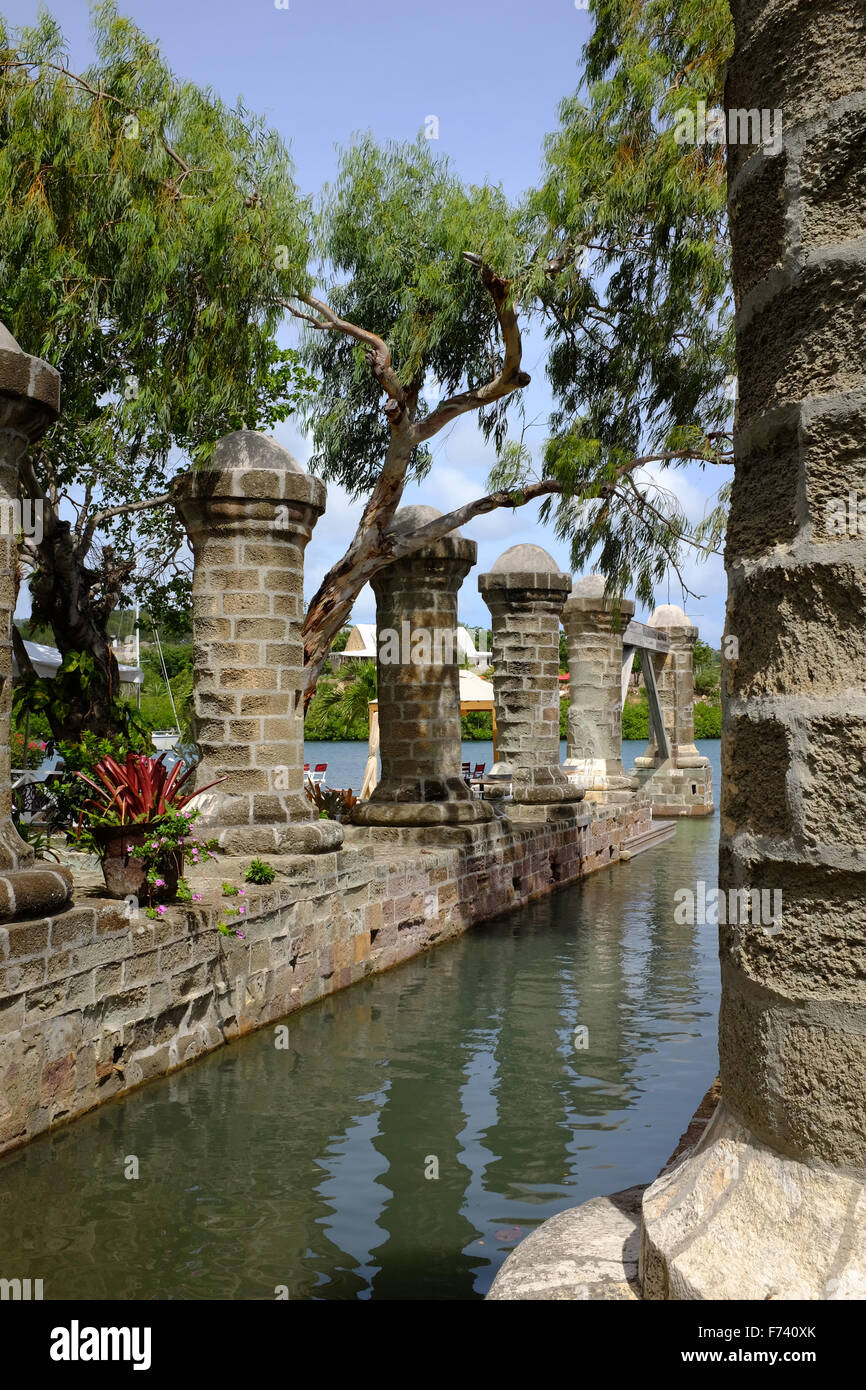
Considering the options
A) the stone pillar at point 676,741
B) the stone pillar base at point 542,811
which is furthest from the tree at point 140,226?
the stone pillar at point 676,741

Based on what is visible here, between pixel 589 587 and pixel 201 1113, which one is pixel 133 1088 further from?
pixel 589 587

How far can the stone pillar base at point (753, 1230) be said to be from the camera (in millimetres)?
1954

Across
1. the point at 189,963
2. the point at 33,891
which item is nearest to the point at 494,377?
the point at 189,963

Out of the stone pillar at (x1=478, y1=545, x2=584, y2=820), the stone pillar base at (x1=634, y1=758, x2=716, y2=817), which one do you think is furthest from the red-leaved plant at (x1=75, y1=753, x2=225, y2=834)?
the stone pillar base at (x1=634, y1=758, x2=716, y2=817)

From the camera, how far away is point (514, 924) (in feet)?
38.3

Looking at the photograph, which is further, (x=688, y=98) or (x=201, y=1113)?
(x=688, y=98)

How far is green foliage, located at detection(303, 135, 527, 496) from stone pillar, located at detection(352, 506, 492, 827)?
1.51 metres

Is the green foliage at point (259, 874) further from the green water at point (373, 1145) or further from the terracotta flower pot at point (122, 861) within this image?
the terracotta flower pot at point (122, 861)

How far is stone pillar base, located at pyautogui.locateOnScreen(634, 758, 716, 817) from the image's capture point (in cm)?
2422

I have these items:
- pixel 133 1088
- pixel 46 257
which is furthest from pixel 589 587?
pixel 133 1088

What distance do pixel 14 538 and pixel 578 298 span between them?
785cm

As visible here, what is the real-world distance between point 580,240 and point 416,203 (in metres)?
1.54
